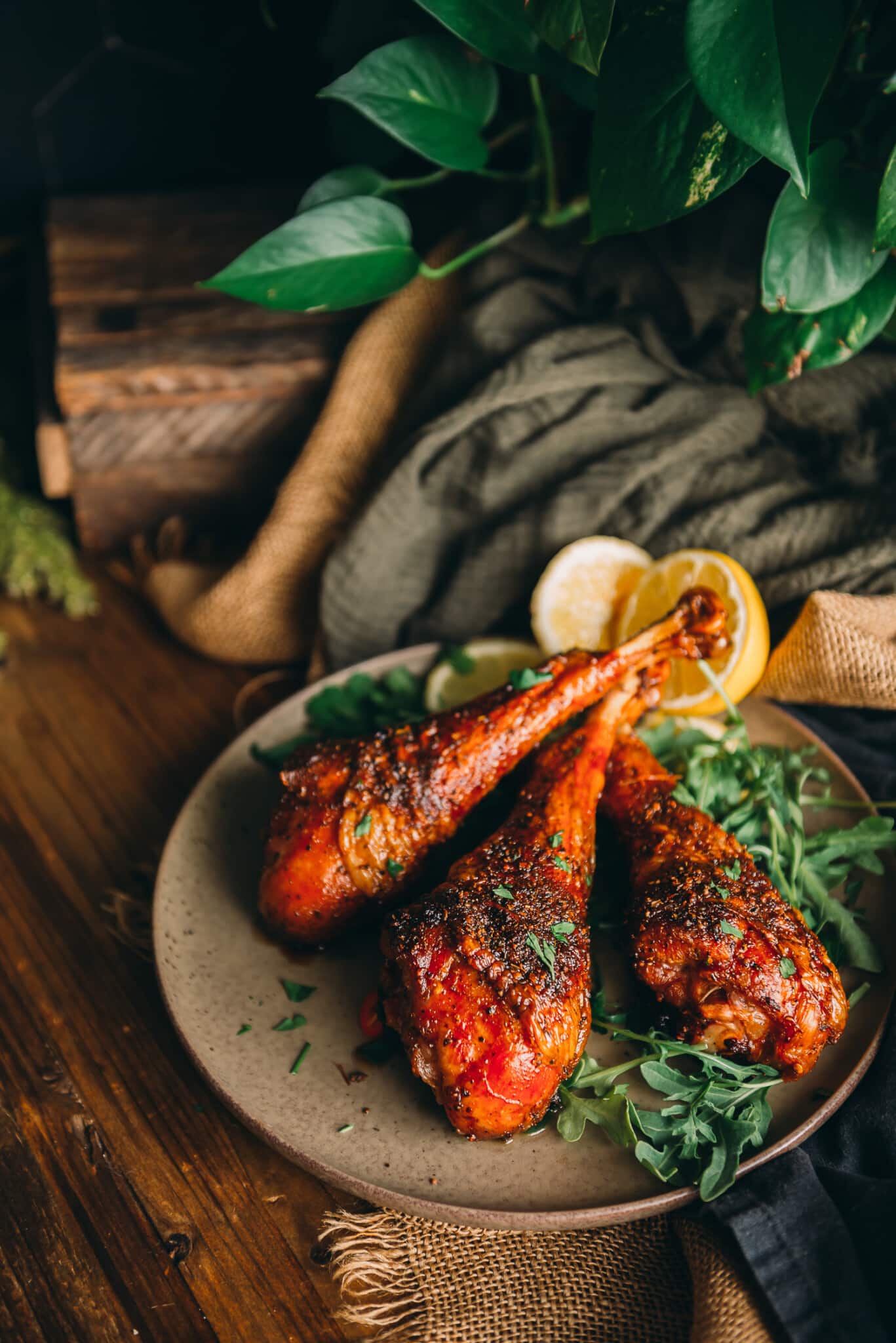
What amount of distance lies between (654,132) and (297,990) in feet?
4.05

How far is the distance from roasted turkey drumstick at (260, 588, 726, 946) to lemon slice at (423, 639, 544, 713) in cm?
24

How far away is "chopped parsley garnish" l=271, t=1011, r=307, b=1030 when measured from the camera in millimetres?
1396

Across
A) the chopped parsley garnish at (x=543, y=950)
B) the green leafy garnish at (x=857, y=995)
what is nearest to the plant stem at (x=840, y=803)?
the green leafy garnish at (x=857, y=995)

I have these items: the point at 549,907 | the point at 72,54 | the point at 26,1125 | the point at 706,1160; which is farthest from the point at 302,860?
the point at 72,54

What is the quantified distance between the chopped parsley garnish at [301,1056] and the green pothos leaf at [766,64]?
3.91ft

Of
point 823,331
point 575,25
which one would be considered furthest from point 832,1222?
point 575,25

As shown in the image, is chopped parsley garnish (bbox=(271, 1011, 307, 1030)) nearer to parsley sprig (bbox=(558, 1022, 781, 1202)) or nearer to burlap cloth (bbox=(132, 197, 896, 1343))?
parsley sprig (bbox=(558, 1022, 781, 1202))

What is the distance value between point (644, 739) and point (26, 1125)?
1013 millimetres

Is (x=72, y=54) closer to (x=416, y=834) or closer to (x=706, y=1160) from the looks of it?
(x=416, y=834)

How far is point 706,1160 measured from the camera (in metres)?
1.22

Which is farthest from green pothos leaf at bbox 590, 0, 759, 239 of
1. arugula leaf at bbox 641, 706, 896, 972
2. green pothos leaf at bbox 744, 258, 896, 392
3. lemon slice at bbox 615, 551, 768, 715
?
arugula leaf at bbox 641, 706, 896, 972

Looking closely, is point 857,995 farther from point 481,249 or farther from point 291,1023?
point 481,249

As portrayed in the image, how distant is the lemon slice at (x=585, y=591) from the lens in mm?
1819

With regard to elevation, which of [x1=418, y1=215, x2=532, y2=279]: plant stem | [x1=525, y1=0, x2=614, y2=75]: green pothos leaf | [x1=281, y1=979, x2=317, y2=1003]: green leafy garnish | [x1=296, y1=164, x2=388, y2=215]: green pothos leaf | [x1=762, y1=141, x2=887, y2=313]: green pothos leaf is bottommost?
[x1=281, y1=979, x2=317, y2=1003]: green leafy garnish
